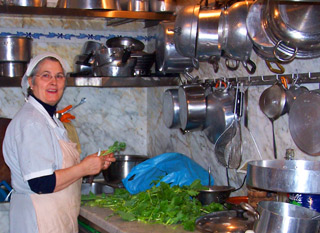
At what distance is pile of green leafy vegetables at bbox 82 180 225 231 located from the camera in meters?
2.41

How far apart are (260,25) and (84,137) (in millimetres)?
1910

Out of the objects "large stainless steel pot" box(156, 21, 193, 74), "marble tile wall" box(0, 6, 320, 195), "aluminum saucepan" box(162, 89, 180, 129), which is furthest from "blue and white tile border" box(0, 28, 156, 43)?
"aluminum saucepan" box(162, 89, 180, 129)

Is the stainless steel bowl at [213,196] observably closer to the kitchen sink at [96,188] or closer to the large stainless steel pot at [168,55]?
the large stainless steel pot at [168,55]

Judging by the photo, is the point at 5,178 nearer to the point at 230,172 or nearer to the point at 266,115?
the point at 230,172

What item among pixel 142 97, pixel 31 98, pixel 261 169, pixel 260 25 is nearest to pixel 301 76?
pixel 260 25

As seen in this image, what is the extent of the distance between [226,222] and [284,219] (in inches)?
27.8

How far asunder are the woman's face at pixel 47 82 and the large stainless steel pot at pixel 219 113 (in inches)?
32.0

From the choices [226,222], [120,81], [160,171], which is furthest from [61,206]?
[120,81]

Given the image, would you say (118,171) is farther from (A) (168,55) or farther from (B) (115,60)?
(A) (168,55)

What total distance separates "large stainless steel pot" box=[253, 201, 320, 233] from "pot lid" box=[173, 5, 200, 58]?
113 centimetres

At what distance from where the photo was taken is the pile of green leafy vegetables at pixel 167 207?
2.41 meters

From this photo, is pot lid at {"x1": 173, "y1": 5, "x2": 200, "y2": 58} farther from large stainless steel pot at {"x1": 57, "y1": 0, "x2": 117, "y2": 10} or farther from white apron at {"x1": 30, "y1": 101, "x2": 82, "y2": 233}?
white apron at {"x1": 30, "y1": 101, "x2": 82, "y2": 233}

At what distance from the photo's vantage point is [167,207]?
2.45m

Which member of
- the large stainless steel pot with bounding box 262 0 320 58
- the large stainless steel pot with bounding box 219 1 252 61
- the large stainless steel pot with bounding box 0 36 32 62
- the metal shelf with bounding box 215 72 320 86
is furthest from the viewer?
the large stainless steel pot with bounding box 0 36 32 62
